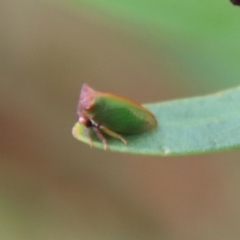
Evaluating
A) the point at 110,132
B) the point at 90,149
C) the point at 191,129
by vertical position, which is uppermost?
the point at 191,129

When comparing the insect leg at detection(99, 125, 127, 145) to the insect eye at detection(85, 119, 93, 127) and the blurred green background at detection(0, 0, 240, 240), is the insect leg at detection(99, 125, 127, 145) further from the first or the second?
the blurred green background at detection(0, 0, 240, 240)

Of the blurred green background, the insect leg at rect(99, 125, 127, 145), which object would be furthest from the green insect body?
the blurred green background

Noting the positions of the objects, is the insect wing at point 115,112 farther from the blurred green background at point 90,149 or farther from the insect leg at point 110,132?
the blurred green background at point 90,149

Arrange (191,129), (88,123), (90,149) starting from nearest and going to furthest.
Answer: (191,129)
(88,123)
(90,149)

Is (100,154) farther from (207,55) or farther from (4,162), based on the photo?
(207,55)

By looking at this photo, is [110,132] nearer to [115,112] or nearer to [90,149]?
[115,112]

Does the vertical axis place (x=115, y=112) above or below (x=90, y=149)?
above

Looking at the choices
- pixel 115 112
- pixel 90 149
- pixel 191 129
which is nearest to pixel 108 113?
pixel 115 112

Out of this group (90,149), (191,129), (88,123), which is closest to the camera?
(191,129)
